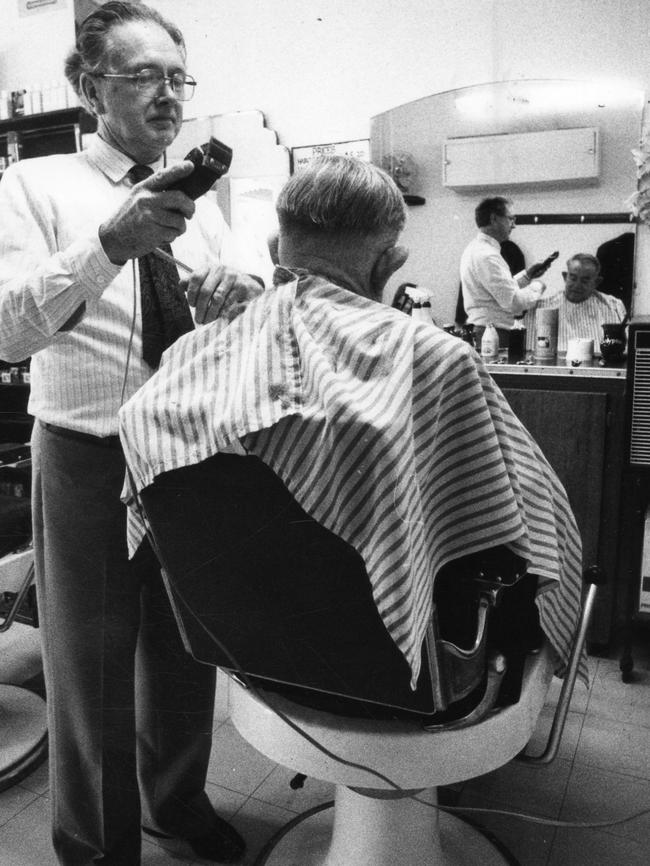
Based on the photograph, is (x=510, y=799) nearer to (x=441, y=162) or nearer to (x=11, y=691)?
(x=11, y=691)

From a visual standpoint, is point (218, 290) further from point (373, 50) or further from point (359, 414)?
point (373, 50)

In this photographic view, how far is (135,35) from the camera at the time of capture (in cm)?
146

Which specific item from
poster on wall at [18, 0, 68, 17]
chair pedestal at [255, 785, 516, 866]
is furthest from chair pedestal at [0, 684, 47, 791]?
poster on wall at [18, 0, 68, 17]

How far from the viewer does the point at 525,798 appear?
74.3 inches

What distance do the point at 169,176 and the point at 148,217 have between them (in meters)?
0.08

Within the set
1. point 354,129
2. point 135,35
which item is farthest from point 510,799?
point 354,129

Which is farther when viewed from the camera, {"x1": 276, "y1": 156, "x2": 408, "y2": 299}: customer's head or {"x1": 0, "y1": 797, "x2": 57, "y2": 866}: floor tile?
{"x1": 0, "y1": 797, "x2": 57, "y2": 866}: floor tile

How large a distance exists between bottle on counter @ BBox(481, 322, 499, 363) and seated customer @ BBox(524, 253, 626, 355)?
23 centimetres

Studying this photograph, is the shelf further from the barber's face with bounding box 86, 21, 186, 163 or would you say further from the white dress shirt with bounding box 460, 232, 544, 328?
the barber's face with bounding box 86, 21, 186, 163

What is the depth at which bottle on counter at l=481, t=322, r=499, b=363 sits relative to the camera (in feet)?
9.75

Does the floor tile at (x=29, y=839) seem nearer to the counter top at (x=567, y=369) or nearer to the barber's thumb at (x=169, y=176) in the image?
the barber's thumb at (x=169, y=176)

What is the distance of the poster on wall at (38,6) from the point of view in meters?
3.65

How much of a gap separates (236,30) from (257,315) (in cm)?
275

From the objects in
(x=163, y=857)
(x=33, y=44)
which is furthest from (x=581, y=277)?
(x=33, y=44)
